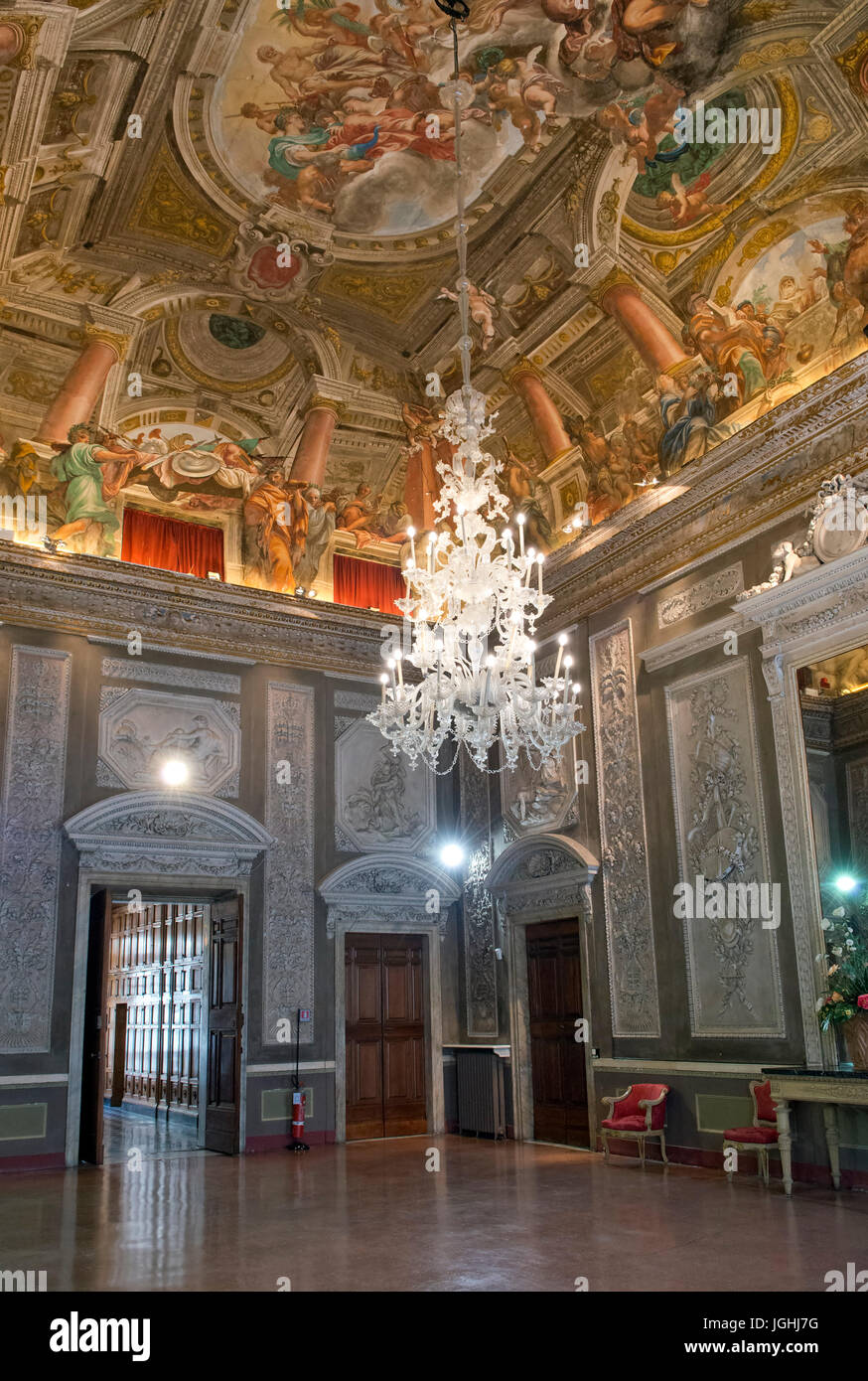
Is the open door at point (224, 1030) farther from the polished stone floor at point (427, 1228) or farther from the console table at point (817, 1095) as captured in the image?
the console table at point (817, 1095)

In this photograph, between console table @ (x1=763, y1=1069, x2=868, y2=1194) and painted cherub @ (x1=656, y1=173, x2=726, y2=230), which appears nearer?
console table @ (x1=763, y1=1069, x2=868, y2=1194)

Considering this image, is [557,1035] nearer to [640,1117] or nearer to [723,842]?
[640,1117]

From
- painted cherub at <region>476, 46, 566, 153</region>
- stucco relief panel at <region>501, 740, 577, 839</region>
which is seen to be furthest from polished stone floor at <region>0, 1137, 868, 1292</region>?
painted cherub at <region>476, 46, 566, 153</region>

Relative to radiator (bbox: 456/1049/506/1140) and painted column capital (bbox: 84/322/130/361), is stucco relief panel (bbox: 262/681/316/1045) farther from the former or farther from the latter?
painted column capital (bbox: 84/322/130/361)

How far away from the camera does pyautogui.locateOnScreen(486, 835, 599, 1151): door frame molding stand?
11.5 meters

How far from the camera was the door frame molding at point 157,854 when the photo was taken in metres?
11.2

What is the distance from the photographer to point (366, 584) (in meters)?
14.6

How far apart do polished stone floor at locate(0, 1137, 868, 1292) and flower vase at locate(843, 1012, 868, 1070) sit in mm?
989

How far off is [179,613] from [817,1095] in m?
8.78

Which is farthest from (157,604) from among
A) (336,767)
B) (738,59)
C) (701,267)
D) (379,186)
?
(738,59)

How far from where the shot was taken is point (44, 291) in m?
11.7

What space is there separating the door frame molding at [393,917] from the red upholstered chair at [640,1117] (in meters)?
3.40

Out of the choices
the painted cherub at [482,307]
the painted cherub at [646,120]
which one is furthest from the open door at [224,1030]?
the painted cherub at [646,120]

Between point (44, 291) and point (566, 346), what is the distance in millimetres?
6027
